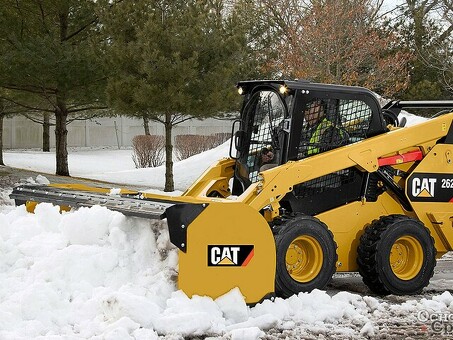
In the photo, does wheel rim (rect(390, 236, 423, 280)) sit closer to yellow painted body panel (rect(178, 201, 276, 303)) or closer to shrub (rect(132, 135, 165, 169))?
yellow painted body panel (rect(178, 201, 276, 303))

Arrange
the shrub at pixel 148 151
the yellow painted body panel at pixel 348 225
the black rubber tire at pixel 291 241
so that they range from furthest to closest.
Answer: the shrub at pixel 148 151
the yellow painted body panel at pixel 348 225
the black rubber tire at pixel 291 241

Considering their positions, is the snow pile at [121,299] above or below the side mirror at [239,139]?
below

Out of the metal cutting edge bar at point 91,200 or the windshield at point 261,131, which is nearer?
the metal cutting edge bar at point 91,200

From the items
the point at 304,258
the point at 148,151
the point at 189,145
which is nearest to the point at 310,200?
the point at 304,258

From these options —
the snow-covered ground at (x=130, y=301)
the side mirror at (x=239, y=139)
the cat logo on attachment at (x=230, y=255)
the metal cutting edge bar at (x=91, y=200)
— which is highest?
the side mirror at (x=239, y=139)

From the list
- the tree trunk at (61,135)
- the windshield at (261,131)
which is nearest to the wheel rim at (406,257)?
the windshield at (261,131)

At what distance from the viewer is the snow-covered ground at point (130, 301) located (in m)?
5.90

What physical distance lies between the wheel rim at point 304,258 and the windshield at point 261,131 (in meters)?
0.94

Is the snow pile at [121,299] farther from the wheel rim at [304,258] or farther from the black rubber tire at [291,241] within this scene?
the wheel rim at [304,258]

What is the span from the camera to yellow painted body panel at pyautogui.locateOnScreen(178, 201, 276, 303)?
6.43m

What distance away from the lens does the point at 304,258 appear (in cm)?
735

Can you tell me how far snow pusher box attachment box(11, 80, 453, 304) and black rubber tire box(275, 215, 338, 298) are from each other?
10mm

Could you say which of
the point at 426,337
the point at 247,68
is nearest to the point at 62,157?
the point at 247,68

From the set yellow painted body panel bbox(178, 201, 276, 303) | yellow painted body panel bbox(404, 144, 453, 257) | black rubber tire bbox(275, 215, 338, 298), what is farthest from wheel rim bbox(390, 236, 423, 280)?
yellow painted body panel bbox(178, 201, 276, 303)
